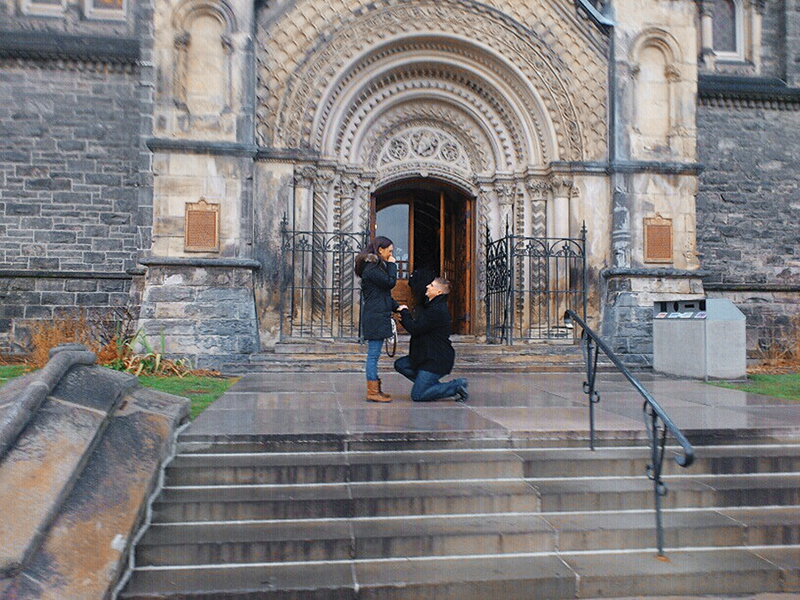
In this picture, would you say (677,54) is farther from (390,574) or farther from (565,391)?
(390,574)

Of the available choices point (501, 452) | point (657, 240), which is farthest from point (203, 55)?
point (501, 452)

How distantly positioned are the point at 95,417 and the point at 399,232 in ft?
32.1

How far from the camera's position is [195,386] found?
802 cm

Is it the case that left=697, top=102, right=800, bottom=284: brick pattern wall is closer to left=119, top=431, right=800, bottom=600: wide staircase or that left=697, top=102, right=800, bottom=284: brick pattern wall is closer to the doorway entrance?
the doorway entrance

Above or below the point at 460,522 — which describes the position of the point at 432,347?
above

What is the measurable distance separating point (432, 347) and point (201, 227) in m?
5.43

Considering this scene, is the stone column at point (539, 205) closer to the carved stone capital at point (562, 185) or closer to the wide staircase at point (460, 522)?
the carved stone capital at point (562, 185)

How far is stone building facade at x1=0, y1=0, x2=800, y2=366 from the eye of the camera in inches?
415

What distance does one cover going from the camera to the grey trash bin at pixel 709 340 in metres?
9.22

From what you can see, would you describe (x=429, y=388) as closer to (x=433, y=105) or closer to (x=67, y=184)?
(x=433, y=105)

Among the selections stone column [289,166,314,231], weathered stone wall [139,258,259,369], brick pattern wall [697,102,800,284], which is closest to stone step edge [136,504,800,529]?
weathered stone wall [139,258,259,369]

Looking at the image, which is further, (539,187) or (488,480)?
(539,187)

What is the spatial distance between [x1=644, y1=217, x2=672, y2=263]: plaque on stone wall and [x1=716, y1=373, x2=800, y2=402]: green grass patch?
2.51 m

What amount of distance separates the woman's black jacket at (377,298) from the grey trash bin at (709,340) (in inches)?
200
